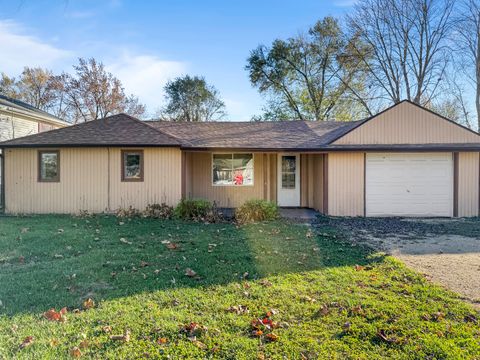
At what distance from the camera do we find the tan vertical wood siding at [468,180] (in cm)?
1059

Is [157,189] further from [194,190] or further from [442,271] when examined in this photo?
[442,271]

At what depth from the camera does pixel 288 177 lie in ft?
42.0

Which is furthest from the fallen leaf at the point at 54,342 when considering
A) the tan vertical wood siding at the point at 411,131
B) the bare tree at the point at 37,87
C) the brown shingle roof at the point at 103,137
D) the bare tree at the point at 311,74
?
the bare tree at the point at 37,87

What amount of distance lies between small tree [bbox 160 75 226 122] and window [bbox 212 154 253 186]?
18219 mm

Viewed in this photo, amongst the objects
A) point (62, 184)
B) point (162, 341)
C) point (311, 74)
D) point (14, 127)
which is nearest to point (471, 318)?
point (162, 341)

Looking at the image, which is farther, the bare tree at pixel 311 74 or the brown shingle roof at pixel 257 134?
the bare tree at pixel 311 74

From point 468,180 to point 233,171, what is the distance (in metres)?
8.22

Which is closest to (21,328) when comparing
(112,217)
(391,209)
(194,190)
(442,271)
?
(442,271)

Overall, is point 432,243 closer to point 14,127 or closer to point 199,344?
point 199,344

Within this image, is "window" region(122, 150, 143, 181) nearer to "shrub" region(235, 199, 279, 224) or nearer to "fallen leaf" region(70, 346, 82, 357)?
"shrub" region(235, 199, 279, 224)

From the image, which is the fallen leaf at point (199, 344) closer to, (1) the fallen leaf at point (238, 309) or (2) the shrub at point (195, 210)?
(1) the fallen leaf at point (238, 309)

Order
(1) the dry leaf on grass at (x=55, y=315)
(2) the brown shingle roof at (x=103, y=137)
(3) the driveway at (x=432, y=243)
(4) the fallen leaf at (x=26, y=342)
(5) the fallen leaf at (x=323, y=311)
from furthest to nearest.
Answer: (2) the brown shingle roof at (x=103, y=137)
(3) the driveway at (x=432, y=243)
(5) the fallen leaf at (x=323, y=311)
(1) the dry leaf on grass at (x=55, y=315)
(4) the fallen leaf at (x=26, y=342)

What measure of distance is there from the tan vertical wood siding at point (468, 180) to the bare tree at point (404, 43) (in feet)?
47.8

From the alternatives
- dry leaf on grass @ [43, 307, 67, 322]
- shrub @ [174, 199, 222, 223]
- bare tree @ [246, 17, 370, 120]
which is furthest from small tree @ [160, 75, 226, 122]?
dry leaf on grass @ [43, 307, 67, 322]
